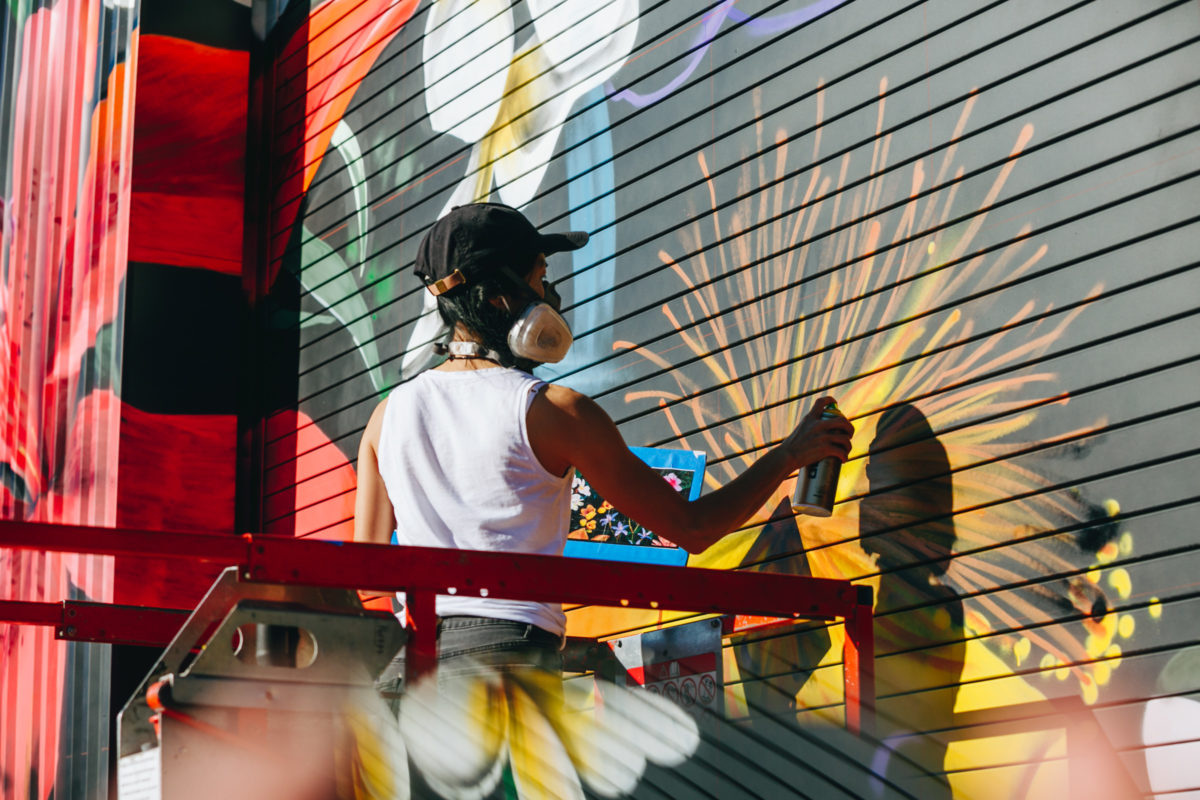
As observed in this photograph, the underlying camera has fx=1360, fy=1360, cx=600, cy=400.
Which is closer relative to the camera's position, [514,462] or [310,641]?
[310,641]

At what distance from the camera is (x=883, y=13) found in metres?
4.47

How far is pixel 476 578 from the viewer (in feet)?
9.29

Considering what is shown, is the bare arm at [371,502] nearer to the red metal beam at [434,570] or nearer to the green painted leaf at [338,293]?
the red metal beam at [434,570]

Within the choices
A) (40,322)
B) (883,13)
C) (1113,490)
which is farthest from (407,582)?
(40,322)

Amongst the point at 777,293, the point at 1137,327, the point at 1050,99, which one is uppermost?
the point at 1050,99

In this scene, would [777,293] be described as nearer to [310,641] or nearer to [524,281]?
[524,281]

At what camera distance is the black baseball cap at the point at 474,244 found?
3342 millimetres

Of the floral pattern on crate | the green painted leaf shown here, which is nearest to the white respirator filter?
the floral pattern on crate

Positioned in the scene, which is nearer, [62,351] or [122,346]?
[122,346]

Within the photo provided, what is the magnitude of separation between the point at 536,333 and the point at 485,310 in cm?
15

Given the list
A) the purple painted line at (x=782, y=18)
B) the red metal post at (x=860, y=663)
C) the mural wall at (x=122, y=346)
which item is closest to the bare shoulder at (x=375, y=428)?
the red metal post at (x=860, y=663)

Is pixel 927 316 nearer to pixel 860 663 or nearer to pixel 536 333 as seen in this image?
pixel 860 663

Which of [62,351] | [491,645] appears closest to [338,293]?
[62,351]

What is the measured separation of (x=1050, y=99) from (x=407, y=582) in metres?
2.37
